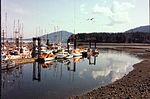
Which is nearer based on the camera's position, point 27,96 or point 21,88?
point 27,96

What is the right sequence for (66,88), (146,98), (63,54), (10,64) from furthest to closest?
(63,54)
(10,64)
(66,88)
(146,98)

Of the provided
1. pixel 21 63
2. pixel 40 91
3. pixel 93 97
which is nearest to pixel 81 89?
pixel 40 91

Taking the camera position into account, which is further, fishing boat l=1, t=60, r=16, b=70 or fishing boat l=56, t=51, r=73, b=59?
fishing boat l=56, t=51, r=73, b=59

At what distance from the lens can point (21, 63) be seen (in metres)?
58.9

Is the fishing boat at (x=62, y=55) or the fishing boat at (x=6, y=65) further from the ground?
the fishing boat at (x=62, y=55)

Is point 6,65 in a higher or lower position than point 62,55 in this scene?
lower

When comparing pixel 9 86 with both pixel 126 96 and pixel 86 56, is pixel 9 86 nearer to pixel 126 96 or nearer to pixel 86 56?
pixel 126 96

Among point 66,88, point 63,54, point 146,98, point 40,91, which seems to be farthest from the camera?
point 63,54

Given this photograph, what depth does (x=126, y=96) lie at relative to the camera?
74.5 ft

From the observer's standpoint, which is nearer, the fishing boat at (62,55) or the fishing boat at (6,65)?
the fishing boat at (6,65)

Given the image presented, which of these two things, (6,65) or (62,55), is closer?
(6,65)

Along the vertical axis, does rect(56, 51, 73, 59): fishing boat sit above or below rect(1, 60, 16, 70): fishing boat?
above

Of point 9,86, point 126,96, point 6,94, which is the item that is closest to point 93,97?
point 126,96

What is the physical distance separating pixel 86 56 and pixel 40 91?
65662 mm
